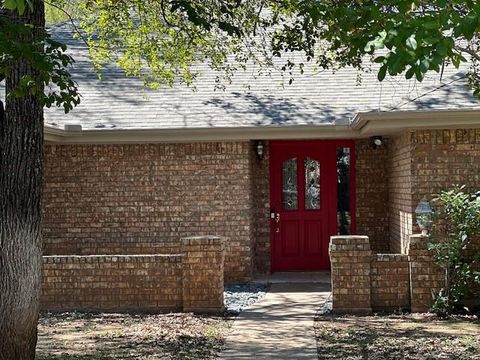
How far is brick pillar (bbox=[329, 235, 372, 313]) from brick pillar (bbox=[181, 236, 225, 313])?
155 cm

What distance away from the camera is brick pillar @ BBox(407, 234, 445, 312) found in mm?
10273

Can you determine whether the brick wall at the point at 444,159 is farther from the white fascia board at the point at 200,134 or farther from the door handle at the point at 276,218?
the door handle at the point at 276,218

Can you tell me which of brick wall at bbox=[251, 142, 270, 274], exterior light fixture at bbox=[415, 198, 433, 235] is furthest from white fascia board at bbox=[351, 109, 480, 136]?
brick wall at bbox=[251, 142, 270, 274]

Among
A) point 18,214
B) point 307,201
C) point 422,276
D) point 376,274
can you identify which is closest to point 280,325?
point 376,274

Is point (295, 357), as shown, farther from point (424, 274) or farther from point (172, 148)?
point (172, 148)

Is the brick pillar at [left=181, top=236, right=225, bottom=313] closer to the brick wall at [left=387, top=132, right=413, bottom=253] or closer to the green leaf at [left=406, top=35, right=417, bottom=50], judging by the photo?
the brick wall at [left=387, top=132, right=413, bottom=253]

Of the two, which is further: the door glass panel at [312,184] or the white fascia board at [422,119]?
the door glass panel at [312,184]

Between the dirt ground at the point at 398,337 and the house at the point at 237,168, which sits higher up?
the house at the point at 237,168

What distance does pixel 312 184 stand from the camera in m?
14.8

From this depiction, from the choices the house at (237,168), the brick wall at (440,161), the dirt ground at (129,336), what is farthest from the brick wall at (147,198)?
the brick wall at (440,161)

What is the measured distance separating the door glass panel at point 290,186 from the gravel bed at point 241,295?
2.12 meters

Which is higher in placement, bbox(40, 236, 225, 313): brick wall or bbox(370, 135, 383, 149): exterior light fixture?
bbox(370, 135, 383, 149): exterior light fixture

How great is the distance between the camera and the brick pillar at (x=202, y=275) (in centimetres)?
1038

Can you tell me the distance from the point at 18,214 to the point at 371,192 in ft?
29.4
